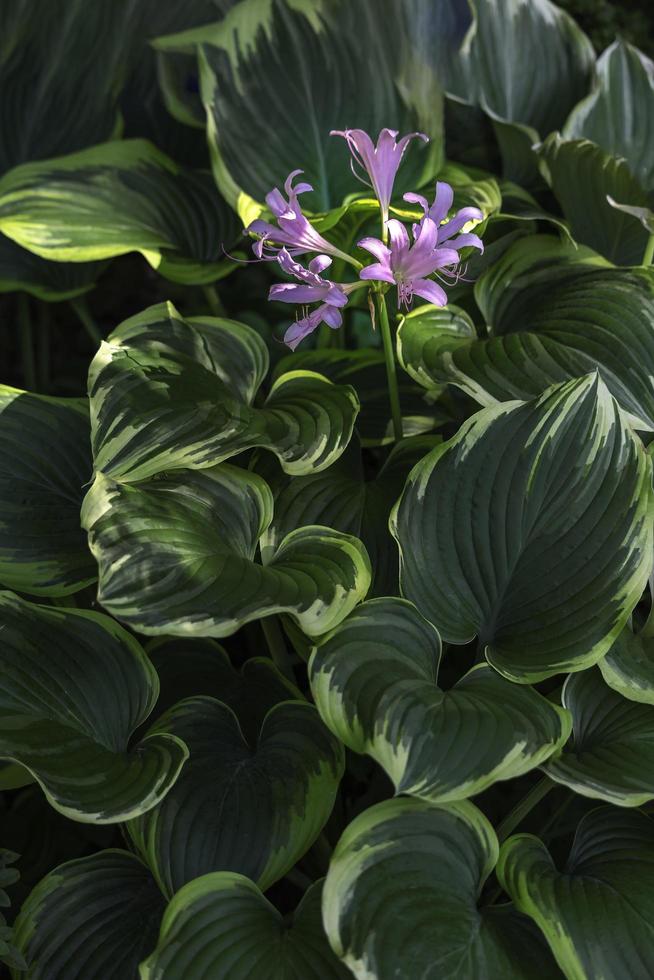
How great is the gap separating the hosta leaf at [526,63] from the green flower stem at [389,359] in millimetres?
665

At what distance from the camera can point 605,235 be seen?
1.45m

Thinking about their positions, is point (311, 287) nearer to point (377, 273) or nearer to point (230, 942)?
point (377, 273)

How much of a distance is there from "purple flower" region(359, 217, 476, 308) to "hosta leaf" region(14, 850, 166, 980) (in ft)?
2.21

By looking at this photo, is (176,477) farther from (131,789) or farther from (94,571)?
(131,789)

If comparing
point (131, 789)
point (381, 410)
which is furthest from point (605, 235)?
point (131, 789)

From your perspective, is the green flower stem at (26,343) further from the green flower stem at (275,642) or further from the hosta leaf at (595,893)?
the hosta leaf at (595,893)

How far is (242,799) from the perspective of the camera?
3.29 ft

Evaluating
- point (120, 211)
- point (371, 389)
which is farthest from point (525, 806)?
point (120, 211)

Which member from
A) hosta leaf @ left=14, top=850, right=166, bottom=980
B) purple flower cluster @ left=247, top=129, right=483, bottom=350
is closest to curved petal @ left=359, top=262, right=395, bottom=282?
purple flower cluster @ left=247, top=129, right=483, bottom=350

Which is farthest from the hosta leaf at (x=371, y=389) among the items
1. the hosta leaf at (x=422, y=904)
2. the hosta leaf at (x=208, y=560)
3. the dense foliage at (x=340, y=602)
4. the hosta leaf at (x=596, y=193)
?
the hosta leaf at (x=422, y=904)

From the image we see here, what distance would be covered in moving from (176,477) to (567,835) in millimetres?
651

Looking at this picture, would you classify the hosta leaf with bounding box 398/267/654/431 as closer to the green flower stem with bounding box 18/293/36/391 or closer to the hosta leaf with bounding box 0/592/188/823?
the hosta leaf with bounding box 0/592/188/823

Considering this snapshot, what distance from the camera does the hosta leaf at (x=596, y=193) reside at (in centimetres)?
136

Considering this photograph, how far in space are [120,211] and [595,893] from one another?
3.59 feet
